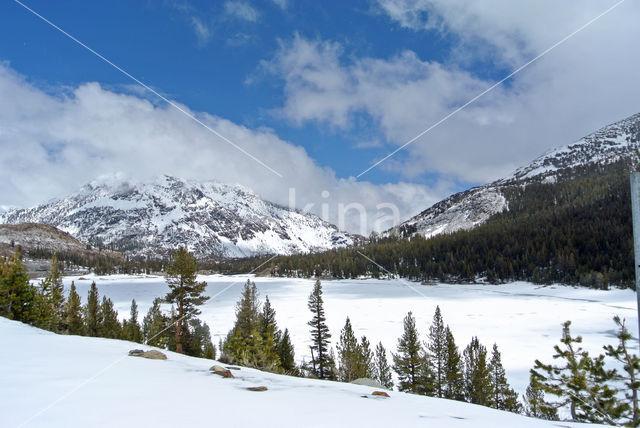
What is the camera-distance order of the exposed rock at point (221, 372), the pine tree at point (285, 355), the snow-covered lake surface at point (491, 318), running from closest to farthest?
the exposed rock at point (221, 372) → the pine tree at point (285, 355) → the snow-covered lake surface at point (491, 318)

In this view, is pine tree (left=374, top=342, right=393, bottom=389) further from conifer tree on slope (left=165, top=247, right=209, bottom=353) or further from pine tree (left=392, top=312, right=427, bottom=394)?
conifer tree on slope (left=165, top=247, right=209, bottom=353)

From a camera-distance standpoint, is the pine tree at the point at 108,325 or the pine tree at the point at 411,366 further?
the pine tree at the point at 108,325

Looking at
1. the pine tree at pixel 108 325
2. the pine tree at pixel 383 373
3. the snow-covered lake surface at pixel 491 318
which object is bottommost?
the pine tree at pixel 383 373

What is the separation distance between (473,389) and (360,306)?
144 feet

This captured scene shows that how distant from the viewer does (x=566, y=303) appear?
77438 millimetres

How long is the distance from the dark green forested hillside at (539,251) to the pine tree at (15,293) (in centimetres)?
12149

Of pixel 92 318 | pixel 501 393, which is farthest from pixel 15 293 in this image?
pixel 501 393

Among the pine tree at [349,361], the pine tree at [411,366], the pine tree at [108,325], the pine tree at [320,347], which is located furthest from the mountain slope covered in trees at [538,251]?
the pine tree at [108,325]

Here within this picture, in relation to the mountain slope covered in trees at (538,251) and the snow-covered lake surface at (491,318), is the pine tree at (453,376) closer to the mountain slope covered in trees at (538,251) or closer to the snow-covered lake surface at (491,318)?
the snow-covered lake surface at (491,318)

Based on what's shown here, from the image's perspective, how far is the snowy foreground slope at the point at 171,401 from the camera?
492 centimetres

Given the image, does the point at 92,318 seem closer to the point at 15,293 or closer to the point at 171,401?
the point at 15,293

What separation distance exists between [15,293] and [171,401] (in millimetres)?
25663

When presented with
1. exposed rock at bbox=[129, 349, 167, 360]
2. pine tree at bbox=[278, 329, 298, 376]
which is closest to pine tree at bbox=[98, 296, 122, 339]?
pine tree at bbox=[278, 329, 298, 376]

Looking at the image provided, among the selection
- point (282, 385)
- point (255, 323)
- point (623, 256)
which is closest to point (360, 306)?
point (255, 323)
